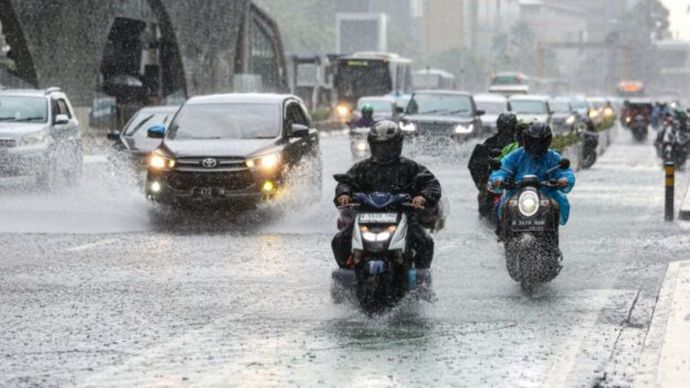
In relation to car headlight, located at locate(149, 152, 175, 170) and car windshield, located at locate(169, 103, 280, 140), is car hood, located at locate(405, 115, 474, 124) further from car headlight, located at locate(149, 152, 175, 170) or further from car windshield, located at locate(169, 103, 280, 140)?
car headlight, located at locate(149, 152, 175, 170)

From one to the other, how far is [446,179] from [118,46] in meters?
42.8

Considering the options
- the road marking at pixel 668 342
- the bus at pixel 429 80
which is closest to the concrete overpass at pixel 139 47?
the bus at pixel 429 80

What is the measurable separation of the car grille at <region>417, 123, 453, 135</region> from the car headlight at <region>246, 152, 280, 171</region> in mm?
20219

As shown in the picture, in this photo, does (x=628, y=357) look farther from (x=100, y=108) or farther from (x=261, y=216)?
(x=100, y=108)

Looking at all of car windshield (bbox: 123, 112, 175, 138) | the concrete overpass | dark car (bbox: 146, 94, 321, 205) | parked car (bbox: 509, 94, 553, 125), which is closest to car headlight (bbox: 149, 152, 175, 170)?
dark car (bbox: 146, 94, 321, 205)

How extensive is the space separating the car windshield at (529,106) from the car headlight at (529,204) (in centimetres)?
3646

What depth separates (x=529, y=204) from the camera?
12977 millimetres

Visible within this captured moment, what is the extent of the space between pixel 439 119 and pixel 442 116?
1.31ft

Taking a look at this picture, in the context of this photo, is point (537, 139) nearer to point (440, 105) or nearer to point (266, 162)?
point (266, 162)

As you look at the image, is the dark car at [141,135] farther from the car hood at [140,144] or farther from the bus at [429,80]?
the bus at [429,80]

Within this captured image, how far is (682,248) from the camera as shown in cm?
1759

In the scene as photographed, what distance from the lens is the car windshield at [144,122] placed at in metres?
26.1

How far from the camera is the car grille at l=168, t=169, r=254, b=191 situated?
64.7 feet

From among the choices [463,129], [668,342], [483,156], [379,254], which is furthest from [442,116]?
[668,342]
